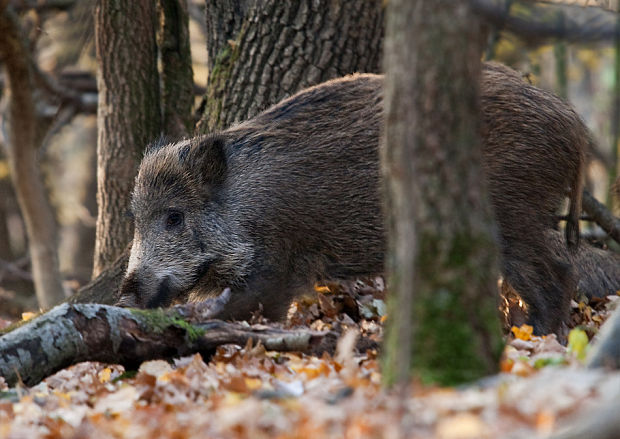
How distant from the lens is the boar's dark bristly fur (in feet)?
17.8

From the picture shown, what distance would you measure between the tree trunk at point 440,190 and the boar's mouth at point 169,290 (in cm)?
324

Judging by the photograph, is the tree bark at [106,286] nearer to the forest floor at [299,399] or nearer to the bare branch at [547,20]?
the forest floor at [299,399]

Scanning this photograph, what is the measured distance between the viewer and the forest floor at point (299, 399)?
2.43 meters

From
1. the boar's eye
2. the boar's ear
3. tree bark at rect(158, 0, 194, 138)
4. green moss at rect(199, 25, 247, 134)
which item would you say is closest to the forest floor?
the boar's eye

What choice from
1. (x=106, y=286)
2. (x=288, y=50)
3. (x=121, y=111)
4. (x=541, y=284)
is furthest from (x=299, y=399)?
(x=121, y=111)

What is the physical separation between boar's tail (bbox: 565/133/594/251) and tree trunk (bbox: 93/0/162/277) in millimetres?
3664

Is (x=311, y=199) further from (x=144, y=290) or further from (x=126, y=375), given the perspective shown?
(x=126, y=375)

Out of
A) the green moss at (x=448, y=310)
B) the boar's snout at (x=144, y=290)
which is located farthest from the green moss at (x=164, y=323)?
the boar's snout at (x=144, y=290)

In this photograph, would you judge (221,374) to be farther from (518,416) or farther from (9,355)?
→ (518,416)

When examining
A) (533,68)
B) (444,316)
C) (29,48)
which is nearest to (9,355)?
(444,316)

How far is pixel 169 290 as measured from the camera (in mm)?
5988

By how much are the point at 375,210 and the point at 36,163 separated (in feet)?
20.3

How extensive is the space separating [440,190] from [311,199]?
116 inches

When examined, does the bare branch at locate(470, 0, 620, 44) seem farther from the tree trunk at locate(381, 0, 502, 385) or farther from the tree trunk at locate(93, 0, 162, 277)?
the tree trunk at locate(93, 0, 162, 277)
